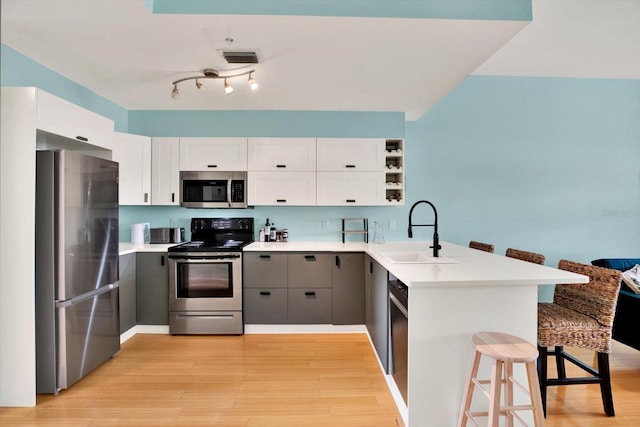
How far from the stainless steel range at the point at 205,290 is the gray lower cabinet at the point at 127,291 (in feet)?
1.23

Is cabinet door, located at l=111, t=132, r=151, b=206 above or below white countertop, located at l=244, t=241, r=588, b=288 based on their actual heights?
above

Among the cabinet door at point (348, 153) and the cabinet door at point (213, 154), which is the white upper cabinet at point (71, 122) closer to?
the cabinet door at point (213, 154)

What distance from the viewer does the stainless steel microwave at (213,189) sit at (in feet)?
12.3

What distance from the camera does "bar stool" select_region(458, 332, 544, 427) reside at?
1.55 m

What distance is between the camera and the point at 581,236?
411 centimetres

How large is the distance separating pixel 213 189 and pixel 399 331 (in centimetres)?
258

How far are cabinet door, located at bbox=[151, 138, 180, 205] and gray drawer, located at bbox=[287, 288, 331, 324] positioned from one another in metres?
1.75

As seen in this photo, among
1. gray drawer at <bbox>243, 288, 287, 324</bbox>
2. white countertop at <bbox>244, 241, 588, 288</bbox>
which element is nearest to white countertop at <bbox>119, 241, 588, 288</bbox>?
white countertop at <bbox>244, 241, 588, 288</bbox>

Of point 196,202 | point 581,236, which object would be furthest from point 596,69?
point 196,202

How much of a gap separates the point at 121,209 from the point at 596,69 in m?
5.70

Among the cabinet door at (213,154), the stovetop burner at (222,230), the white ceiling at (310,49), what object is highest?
the white ceiling at (310,49)

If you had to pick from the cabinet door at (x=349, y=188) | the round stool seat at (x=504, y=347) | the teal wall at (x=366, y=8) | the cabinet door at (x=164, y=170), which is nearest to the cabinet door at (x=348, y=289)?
the cabinet door at (x=349, y=188)

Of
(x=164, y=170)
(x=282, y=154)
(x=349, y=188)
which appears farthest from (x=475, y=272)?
(x=164, y=170)

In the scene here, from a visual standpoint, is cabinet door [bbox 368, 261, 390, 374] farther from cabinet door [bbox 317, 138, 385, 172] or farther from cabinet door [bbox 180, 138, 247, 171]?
cabinet door [bbox 180, 138, 247, 171]
